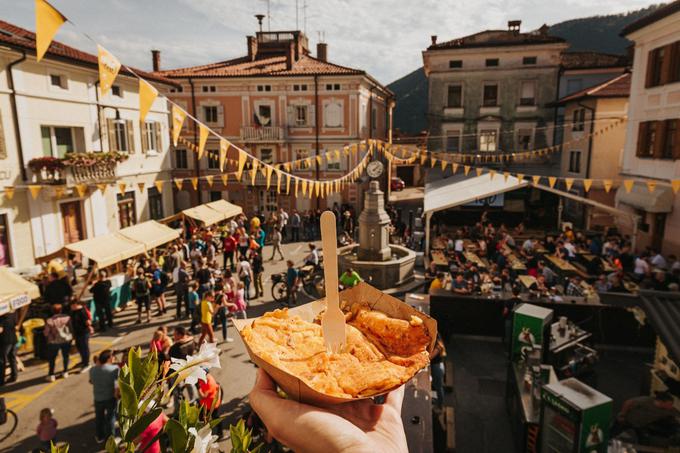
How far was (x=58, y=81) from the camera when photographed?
Result: 18000 mm

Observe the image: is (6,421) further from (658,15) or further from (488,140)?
(488,140)

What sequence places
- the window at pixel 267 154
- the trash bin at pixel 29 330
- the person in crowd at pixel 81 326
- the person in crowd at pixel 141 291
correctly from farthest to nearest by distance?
1. the window at pixel 267 154
2. the person in crowd at pixel 141 291
3. the trash bin at pixel 29 330
4. the person in crowd at pixel 81 326

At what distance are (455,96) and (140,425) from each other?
3347 cm

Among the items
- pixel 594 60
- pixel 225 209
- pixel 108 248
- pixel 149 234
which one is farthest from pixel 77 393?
pixel 594 60

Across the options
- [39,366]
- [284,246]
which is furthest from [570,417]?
[284,246]

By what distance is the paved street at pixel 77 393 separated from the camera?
7.68 m

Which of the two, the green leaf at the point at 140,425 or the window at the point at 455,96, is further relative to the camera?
the window at the point at 455,96

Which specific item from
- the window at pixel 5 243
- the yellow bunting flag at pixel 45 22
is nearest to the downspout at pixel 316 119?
the window at pixel 5 243

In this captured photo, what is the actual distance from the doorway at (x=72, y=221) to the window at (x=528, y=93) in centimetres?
2900

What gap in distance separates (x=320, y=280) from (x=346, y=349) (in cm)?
1333

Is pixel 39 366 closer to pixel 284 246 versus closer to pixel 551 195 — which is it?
pixel 284 246

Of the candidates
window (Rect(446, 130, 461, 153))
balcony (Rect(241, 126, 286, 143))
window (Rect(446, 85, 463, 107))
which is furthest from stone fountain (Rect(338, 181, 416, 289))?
window (Rect(446, 85, 463, 107))

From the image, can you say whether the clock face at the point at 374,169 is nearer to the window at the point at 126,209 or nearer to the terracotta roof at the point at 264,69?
the terracotta roof at the point at 264,69

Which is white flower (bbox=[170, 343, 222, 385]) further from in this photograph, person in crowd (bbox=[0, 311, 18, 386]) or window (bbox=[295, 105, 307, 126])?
window (bbox=[295, 105, 307, 126])
